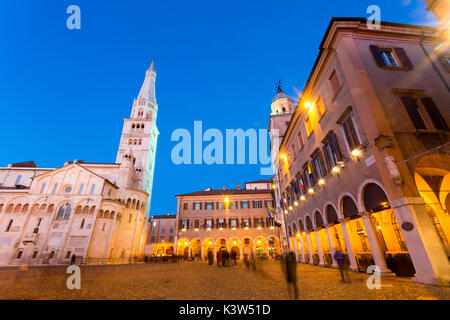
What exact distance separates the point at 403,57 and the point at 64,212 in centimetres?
4614

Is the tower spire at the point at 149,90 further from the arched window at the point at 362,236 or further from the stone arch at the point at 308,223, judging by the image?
the arched window at the point at 362,236

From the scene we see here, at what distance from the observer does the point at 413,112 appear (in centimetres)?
960

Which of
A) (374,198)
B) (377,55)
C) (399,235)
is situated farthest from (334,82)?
(399,235)

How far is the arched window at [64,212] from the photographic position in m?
33.2

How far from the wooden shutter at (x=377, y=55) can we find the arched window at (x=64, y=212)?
144 ft

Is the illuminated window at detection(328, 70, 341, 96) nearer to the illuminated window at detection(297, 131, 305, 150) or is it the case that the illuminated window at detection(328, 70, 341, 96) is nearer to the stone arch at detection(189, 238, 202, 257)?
the illuminated window at detection(297, 131, 305, 150)

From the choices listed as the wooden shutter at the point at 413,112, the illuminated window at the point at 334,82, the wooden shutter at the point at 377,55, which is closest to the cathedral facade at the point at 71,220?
the illuminated window at the point at 334,82

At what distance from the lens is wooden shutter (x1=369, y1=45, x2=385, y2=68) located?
1082cm

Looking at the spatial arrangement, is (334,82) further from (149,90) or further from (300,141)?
(149,90)

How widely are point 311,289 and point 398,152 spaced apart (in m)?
6.69
